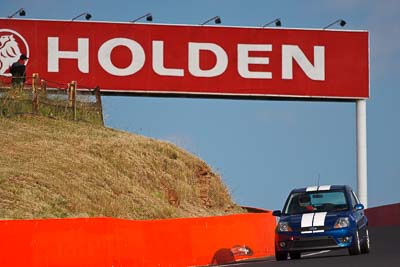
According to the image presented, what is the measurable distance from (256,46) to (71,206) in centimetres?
2015

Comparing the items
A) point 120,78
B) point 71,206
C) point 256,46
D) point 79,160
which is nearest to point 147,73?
point 120,78

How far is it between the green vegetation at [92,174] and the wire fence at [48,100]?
0.09 metres

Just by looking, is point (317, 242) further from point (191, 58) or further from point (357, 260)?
point (191, 58)

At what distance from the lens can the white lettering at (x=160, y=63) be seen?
2023 inches

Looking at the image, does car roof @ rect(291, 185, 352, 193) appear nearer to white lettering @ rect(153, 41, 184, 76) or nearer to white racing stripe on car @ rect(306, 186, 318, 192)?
white racing stripe on car @ rect(306, 186, 318, 192)

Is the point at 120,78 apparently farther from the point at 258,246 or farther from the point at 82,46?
the point at 258,246

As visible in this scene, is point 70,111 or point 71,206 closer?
point 71,206

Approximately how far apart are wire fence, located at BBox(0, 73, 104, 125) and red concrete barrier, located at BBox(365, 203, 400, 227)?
1190 cm

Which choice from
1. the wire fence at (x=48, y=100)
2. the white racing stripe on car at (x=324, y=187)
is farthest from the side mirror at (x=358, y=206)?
the wire fence at (x=48, y=100)

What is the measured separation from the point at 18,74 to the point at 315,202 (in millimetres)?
20498

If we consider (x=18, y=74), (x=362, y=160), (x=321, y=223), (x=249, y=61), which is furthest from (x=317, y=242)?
(x=249, y=61)

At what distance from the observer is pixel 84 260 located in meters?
19.5

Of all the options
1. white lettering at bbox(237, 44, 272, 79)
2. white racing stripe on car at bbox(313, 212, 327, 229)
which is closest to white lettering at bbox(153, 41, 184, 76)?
white lettering at bbox(237, 44, 272, 79)

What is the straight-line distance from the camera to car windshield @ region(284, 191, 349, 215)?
23.8 metres
